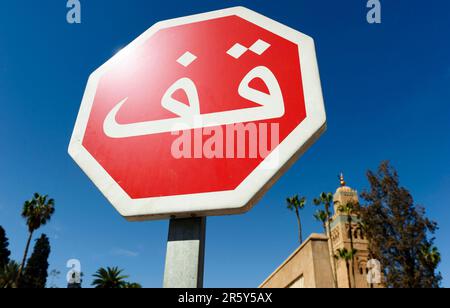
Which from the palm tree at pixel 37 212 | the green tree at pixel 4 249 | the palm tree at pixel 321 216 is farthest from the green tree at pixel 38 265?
the palm tree at pixel 321 216

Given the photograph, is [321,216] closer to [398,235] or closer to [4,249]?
[398,235]

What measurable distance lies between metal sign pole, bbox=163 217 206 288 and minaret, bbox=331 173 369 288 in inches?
1600

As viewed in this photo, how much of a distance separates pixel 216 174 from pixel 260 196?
19 centimetres

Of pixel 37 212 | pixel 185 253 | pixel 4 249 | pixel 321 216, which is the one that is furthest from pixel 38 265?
pixel 185 253

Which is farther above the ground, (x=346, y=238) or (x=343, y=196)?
(x=343, y=196)

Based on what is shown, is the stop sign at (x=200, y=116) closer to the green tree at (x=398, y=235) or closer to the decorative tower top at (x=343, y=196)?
the green tree at (x=398, y=235)

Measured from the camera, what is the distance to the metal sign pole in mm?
999

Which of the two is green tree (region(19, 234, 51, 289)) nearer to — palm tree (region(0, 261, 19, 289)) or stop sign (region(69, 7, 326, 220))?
palm tree (region(0, 261, 19, 289))

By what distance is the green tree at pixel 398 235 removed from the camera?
22.5m

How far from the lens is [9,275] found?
4044 cm

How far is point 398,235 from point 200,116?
27.6 metres

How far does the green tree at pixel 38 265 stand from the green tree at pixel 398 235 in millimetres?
48617

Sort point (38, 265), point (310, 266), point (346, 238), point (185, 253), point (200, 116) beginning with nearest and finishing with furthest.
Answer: point (185, 253) < point (200, 116) < point (310, 266) < point (346, 238) < point (38, 265)
